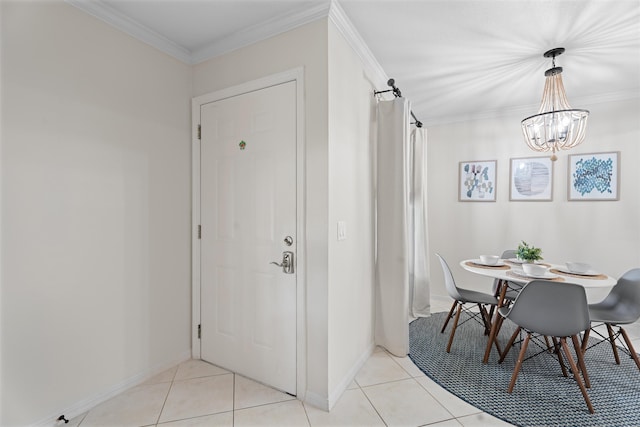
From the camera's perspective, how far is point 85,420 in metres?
1.74

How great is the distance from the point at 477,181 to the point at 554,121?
1.50 meters

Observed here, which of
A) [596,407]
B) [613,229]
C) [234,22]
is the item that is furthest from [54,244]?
[613,229]

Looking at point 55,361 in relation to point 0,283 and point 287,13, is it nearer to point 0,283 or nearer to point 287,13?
point 0,283

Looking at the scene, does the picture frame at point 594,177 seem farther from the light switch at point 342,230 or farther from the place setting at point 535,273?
the light switch at point 342,230

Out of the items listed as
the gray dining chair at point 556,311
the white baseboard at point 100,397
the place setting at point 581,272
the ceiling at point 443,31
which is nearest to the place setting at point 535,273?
the place setting at point 581,272

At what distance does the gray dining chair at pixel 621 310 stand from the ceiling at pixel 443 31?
184cm

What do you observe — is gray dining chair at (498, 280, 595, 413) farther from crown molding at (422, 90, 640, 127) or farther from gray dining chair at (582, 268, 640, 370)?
crown molding at (422, 90, 640, 127)

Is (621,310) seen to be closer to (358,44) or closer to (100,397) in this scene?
(358,44)

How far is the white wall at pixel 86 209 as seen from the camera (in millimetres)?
1551

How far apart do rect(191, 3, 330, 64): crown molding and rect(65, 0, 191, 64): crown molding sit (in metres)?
0.13

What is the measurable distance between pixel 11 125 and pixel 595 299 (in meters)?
5.24

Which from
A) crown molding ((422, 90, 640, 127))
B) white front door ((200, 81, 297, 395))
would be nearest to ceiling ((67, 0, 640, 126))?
crown molding ((422, 90, 640, 127))

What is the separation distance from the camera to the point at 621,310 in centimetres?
237

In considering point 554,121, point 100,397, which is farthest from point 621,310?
point 100,397
